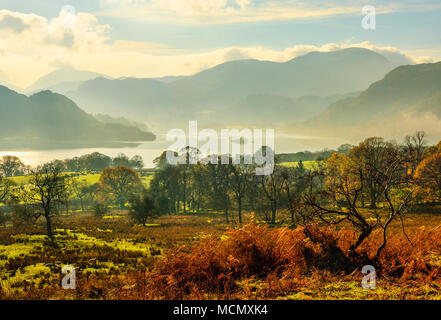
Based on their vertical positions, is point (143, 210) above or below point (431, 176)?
below

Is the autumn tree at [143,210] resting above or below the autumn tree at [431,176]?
below

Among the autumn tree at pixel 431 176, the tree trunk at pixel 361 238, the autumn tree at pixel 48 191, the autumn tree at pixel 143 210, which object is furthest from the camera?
the autumn tree at pixel 143 210

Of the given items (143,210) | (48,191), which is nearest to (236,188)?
(143,210)

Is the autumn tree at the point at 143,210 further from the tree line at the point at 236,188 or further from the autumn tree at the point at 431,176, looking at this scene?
the autumn tree at the point at 431,176

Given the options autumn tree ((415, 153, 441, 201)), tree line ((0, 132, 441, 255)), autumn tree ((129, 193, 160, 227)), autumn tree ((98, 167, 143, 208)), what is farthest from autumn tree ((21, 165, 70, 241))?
autumn tree ((415, 153, 441, 201))

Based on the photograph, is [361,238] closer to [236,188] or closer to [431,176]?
[236,188]

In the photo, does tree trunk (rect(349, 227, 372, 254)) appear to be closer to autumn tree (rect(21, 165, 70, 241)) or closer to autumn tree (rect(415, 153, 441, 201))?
autumn tree (rect(21, 165, 70, 241))

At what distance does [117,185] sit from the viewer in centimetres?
10194

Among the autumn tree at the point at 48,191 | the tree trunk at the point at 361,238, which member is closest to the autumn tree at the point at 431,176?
the tree trunk at the point at 361,238

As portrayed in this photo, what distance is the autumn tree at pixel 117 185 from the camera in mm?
100562

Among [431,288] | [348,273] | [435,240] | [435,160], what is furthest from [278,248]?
[435,160]

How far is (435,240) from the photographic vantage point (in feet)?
36.5
